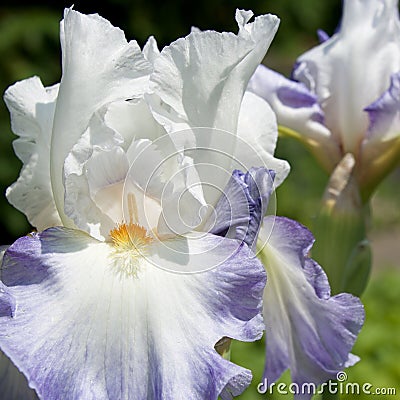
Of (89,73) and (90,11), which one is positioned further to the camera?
(90,11)

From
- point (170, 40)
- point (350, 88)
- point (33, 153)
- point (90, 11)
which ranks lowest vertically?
point (170, 40)

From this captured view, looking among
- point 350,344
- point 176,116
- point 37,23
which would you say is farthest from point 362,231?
point 37,23

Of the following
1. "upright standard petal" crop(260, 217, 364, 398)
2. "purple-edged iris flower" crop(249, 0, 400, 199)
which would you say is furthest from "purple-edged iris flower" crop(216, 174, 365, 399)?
"purple-edged iris flower" crop(249, 0, 400, 199)

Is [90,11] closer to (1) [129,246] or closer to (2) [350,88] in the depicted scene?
(2) [350,88]

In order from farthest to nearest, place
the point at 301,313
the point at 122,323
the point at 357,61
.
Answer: the point at 357,61 → the point at 301,313 → the point at 122,323

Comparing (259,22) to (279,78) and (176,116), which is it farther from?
(279,78)

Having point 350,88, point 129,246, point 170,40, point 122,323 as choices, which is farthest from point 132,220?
point 170,40

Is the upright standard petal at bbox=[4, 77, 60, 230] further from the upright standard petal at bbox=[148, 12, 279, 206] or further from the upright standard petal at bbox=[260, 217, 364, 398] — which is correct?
the upright standard petal at bbox=[260, 217, 364, 398]
